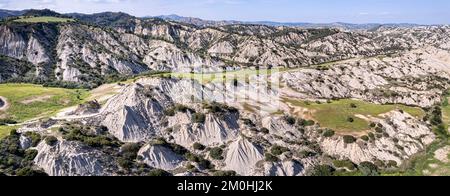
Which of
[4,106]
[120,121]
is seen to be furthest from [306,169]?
[4,106]

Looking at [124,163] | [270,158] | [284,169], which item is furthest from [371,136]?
[124,163]

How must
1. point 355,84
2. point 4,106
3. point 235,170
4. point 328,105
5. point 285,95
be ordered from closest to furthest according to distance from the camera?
point 235,170, point 4,106, point 328,105, point 285,95, point 355,84

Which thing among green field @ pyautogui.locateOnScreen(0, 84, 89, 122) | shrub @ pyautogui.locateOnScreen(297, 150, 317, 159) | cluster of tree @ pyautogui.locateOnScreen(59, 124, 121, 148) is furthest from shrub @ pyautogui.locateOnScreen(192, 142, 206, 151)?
green field @ pyautogui.locateOnScreen(0, 84, 89, 122)

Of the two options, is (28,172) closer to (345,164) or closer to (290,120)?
(345,164)

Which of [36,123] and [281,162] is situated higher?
[36,123]

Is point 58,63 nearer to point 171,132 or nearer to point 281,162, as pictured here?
point 171,132

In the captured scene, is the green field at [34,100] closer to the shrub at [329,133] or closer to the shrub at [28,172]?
the shrub at [28,172]
